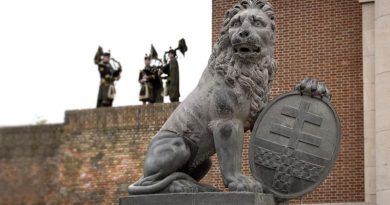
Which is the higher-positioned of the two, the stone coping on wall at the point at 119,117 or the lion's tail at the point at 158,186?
the stone coping on wall at the point at 119,117

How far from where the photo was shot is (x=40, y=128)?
2870 cm

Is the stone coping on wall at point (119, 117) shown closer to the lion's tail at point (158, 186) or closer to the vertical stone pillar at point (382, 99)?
the vertical stone pillar at point (382, 99)

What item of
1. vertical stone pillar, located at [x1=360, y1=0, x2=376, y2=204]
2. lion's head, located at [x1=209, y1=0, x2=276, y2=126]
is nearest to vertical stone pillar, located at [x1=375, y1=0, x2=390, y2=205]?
vertical stone pillar, located at [x1=360, y1=0, x2=376, y2=204]

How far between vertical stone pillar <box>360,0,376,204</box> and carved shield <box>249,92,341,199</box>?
34.1ft

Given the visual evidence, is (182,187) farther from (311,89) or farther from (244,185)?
(311,89)

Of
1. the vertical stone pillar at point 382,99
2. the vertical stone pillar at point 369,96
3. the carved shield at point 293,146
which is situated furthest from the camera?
the vertical stone pillar at point 369,96

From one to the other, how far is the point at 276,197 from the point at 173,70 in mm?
18918

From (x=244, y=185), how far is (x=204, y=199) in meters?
0.38

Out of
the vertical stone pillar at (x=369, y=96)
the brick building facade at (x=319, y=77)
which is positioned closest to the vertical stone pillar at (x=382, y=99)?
the vertical stone pillar at (x=369, y=96)

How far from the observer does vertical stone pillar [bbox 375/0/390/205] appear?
18.5 m

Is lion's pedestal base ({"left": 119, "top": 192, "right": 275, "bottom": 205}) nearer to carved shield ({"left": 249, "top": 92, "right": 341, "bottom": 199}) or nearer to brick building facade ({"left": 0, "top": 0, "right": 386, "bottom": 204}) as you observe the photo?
carved shield ({"left": 249, "top": 92, "right": 341, "bottom": 199})

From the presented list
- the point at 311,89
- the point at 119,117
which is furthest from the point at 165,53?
the point at 311,89

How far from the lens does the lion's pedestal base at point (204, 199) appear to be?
879 cm

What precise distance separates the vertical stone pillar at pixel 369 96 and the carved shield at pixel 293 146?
10392mm
